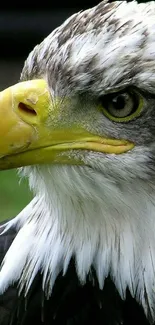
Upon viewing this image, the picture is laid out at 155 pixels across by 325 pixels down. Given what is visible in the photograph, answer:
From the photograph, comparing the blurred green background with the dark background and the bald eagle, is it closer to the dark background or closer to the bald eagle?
the dark background

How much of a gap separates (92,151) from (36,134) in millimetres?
165

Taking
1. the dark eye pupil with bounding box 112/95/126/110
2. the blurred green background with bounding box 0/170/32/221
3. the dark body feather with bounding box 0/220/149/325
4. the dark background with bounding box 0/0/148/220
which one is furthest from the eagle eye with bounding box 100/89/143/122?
the dark background with bounding box 0/0/148/220

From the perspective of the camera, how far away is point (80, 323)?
107 inches

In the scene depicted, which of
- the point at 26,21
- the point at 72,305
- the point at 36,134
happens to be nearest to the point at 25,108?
the point at 36,134

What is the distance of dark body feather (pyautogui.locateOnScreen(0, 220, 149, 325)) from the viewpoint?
104 inches

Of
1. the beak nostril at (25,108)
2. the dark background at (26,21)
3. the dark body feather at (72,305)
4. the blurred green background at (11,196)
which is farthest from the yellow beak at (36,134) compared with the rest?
the dark background at (26,21)

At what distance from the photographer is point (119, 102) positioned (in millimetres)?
2412

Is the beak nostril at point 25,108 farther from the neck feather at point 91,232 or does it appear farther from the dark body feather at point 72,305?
the dark body feather at point 72,305

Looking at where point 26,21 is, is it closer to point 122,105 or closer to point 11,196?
point 11,196

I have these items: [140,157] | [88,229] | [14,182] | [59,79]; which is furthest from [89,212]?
[14,182]

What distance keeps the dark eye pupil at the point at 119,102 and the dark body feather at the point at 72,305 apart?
1.71 feet

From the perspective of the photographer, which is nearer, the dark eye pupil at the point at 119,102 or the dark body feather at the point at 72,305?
the dark eye pupil at the point at 119,102

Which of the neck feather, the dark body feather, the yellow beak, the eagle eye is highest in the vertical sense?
the eagle eye

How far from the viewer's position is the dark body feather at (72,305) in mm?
2650
